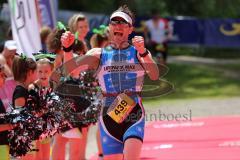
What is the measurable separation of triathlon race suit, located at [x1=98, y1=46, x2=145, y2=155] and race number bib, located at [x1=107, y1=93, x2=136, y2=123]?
0.02m

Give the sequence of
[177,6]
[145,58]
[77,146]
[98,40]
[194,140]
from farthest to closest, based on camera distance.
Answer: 1. [177,6]
2. [194,140]
3. [98,40]
4. [77,146]
5. [145,58]

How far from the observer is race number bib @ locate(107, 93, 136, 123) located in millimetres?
5781

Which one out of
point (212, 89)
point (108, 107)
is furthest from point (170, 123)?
point (212, 89)

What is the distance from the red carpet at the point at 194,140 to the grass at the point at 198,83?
419 centimetres

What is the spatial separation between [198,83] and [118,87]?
1186 centimetres

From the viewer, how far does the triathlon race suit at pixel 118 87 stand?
19.0 ft

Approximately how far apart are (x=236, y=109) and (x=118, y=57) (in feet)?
23.4

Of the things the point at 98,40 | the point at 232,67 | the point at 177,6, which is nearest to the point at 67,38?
the point at 98,40

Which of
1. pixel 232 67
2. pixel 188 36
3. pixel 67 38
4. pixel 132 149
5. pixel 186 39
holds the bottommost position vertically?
pixel 232 67

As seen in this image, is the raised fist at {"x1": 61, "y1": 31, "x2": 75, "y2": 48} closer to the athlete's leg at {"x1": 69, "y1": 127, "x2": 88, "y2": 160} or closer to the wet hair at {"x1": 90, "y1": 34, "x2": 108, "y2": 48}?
the athlete's leg at {"x1": 69, "y1": 127, "x2": 88, "y2": 160}

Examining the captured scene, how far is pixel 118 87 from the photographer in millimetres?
5844

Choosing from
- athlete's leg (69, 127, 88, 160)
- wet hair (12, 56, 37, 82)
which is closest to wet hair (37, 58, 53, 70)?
wet hair (12, 56, 37, 82)

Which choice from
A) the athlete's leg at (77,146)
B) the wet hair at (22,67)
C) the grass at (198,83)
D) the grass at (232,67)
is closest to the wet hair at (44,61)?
the wet hair at (22,67)

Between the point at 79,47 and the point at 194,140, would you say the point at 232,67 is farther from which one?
the point at 79,47
